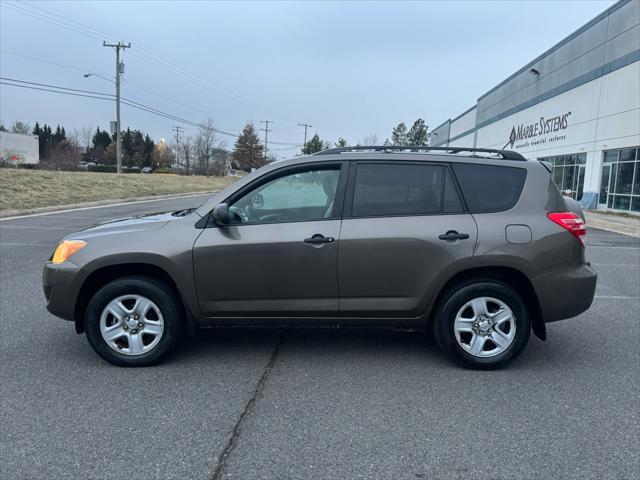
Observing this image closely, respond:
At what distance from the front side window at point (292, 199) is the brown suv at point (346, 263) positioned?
1cm

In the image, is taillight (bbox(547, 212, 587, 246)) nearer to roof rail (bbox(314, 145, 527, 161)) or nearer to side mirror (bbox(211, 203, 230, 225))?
roof rail (bbox(314, 145, 527, 161))

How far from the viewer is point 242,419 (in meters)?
3.20

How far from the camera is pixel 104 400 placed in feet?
11.3

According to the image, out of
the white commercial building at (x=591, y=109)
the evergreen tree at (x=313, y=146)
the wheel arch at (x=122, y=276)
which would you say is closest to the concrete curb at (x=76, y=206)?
the wheel arch at (x=122, y=276)

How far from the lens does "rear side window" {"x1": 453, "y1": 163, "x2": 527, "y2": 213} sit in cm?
408

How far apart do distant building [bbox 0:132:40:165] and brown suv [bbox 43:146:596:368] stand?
52918 mm

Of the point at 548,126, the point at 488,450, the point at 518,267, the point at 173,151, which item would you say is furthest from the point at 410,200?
the point at 173,151

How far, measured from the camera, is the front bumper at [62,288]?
12.9 ft

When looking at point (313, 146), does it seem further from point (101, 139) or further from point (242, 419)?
point (242, 419)

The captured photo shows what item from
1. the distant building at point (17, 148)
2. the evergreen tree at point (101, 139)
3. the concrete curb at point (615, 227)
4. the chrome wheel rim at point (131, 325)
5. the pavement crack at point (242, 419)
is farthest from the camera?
the evergreen tree at point (101, 139)

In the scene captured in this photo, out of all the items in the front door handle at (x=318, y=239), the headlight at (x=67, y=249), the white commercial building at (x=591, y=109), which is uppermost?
the white commercial building at (x=591, y=109)

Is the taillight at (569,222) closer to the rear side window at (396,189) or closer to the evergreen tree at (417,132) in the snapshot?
the rear side window at (396,189)

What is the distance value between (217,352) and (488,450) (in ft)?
8.06

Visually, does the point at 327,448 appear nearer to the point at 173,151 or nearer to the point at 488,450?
the point at 488,450
